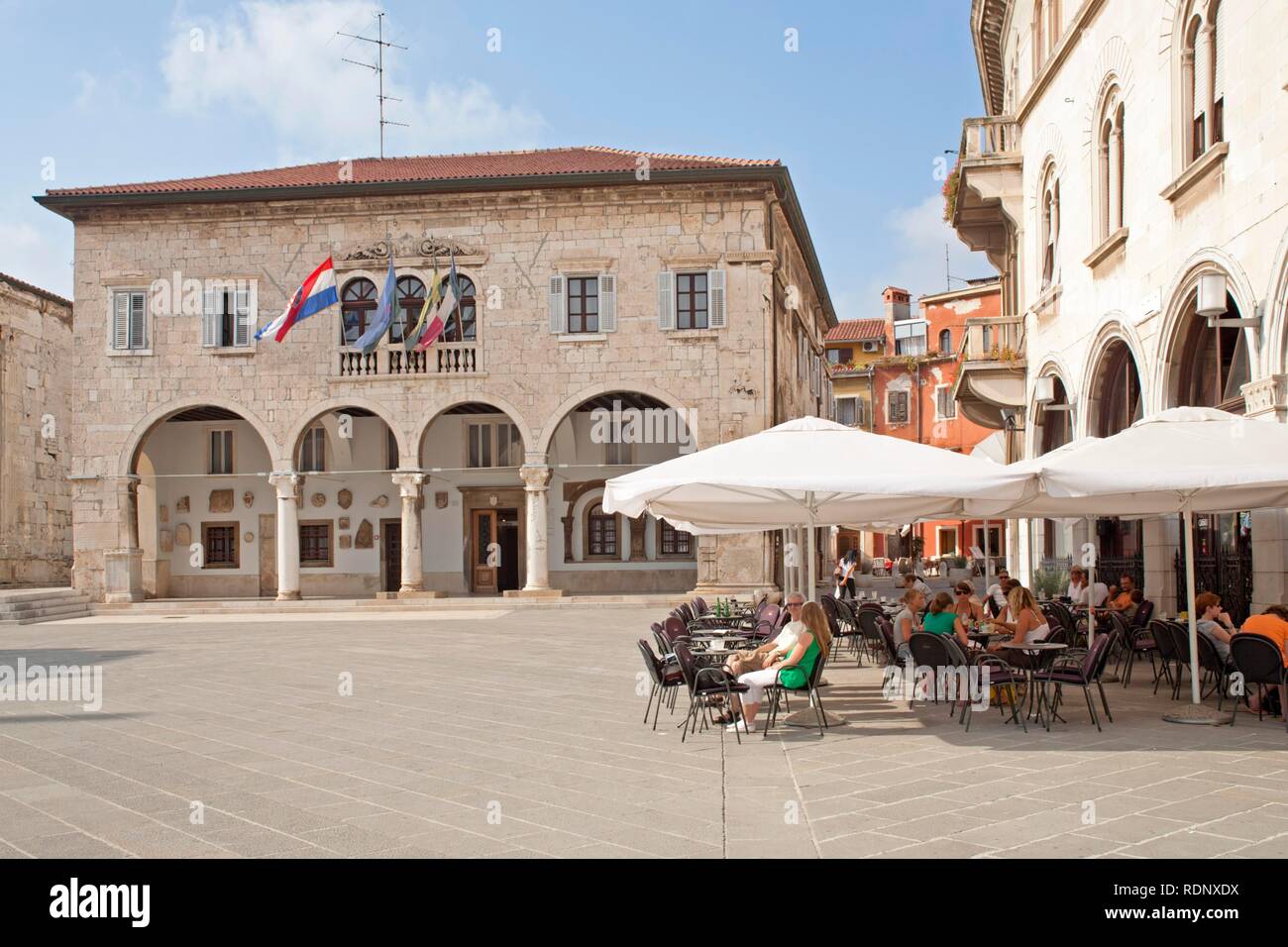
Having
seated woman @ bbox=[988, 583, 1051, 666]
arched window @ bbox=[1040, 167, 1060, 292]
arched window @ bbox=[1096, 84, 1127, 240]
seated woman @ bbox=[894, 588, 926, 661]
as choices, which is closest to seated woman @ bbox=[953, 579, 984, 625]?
seated woman @ bbox=[894, 588, 926, 661]

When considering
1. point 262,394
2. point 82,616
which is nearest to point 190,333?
point 262,394

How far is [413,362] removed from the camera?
28453 millimetres

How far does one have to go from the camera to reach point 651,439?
30891 mm

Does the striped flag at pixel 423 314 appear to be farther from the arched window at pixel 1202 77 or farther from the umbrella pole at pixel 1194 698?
the umbrella pole at pixel 1194 698

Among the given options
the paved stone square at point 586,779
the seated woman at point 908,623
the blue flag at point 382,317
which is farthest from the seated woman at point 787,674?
the blue flag at point 382,317

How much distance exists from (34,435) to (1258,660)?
1439 inches

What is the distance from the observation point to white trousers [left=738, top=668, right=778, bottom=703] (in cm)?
924

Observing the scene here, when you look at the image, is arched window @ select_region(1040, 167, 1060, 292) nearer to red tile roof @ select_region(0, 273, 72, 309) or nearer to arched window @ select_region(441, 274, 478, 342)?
arched window @ select_region(441, 274, 478, 342)

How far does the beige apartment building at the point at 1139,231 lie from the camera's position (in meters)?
11.5

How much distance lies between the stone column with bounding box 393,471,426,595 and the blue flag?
322cm

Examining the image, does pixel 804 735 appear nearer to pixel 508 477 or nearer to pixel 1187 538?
pixel 1187 538

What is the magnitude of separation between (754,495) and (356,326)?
20.6 metres
